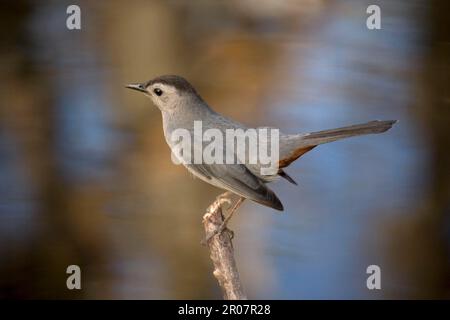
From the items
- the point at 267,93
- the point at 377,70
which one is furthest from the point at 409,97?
the point at 267,93

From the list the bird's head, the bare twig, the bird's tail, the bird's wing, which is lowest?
the bare twig

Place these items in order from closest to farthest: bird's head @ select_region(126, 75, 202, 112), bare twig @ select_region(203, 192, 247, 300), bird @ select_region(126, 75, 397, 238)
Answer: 1. bare twig @ select_region(203, 192, 247, 300)
2. bird @ select_region(126, 75, 397, 238)
3. bird's head @ select_region(126, 75, 202, 112)

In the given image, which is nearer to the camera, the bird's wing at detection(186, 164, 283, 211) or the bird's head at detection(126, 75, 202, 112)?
the bird's wing at detection(186, 164, 283, 211)

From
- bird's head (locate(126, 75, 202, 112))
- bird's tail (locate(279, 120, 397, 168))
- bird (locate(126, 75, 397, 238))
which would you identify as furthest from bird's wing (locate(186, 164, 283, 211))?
bird's head (locate(126, 75, 202, 112))

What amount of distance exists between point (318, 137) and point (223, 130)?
1.15 ft

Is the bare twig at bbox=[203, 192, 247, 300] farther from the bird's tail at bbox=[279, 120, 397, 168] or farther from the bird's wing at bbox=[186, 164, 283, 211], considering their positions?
the bird's tail at bbox=[279, 120, 397, 168]

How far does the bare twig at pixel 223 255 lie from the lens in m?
2.14

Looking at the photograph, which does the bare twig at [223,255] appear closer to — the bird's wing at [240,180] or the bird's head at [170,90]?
the bird's wing at [240,180]

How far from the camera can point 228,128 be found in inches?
97.0

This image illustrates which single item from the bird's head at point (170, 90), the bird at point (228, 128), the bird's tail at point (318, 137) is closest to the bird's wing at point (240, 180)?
the bird at point (228, 128)

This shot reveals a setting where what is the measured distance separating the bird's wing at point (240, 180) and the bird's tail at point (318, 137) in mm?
140

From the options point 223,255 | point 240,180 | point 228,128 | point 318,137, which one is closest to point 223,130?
point 228,128

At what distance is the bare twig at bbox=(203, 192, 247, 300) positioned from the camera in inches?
84.4

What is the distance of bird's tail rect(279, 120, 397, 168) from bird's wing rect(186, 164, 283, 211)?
0.14 meters
